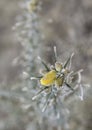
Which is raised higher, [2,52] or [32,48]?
[2,52]

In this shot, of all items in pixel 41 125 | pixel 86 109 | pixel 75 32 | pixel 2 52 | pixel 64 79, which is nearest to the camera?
pixel 64 79

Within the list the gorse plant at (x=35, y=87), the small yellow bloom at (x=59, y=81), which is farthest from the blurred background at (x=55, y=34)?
the small yellow bloom at (x=59, y=81)

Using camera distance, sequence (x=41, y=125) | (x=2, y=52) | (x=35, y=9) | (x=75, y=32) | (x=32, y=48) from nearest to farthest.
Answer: (x=35, y=9) < (x=32, y=48) < (x=41, y=125) < (x=75, y=32) < (x=2, y=52)

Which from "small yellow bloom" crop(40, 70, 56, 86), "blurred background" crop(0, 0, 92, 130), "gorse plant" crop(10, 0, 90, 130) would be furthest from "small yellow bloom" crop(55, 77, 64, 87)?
"blurred background" crop(0, 0, 92, 130)

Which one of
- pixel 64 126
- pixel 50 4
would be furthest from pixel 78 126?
pixel 50 4

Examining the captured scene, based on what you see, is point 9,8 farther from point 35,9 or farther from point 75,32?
point 35,9

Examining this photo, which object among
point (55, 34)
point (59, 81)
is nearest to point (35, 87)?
point (59, 81)

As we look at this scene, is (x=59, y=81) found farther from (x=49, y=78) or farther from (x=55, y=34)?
(x=55, y=34)
